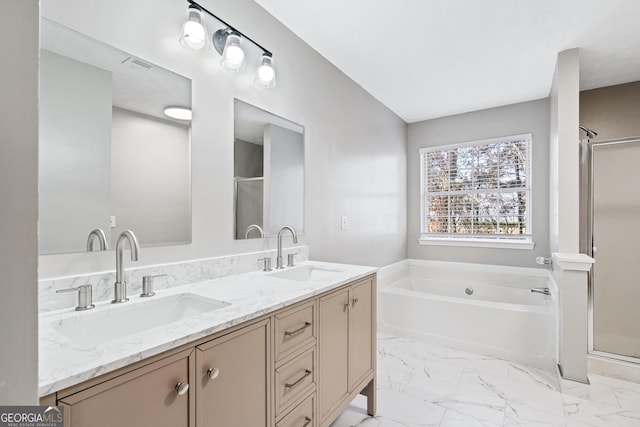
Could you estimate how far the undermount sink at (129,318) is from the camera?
0.98 m

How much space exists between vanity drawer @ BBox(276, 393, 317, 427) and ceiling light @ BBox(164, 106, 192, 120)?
1379mm

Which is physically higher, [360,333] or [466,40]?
[466,40]

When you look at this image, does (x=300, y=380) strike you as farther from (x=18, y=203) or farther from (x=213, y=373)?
(x=18, y=203)

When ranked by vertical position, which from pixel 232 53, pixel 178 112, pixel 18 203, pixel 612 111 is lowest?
pixel 18 203

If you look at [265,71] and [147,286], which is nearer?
[147,286]

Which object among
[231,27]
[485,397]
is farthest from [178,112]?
[485,397]

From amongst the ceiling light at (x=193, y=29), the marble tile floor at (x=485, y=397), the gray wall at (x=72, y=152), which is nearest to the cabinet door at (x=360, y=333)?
the marble tile floor at (x=485, y=397)

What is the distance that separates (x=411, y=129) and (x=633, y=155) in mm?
2224

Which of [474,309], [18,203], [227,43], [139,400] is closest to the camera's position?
[18,203]

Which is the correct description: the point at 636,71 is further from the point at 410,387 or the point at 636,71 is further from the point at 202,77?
the point at 202,77

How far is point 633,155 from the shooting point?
2748 mm

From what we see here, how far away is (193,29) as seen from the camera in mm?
1467

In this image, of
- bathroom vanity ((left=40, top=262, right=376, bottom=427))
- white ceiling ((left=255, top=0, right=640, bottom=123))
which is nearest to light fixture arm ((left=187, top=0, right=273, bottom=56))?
white ceiling ((left=255, top=0, right=640, bottom=123))

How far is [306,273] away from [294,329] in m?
0.76
